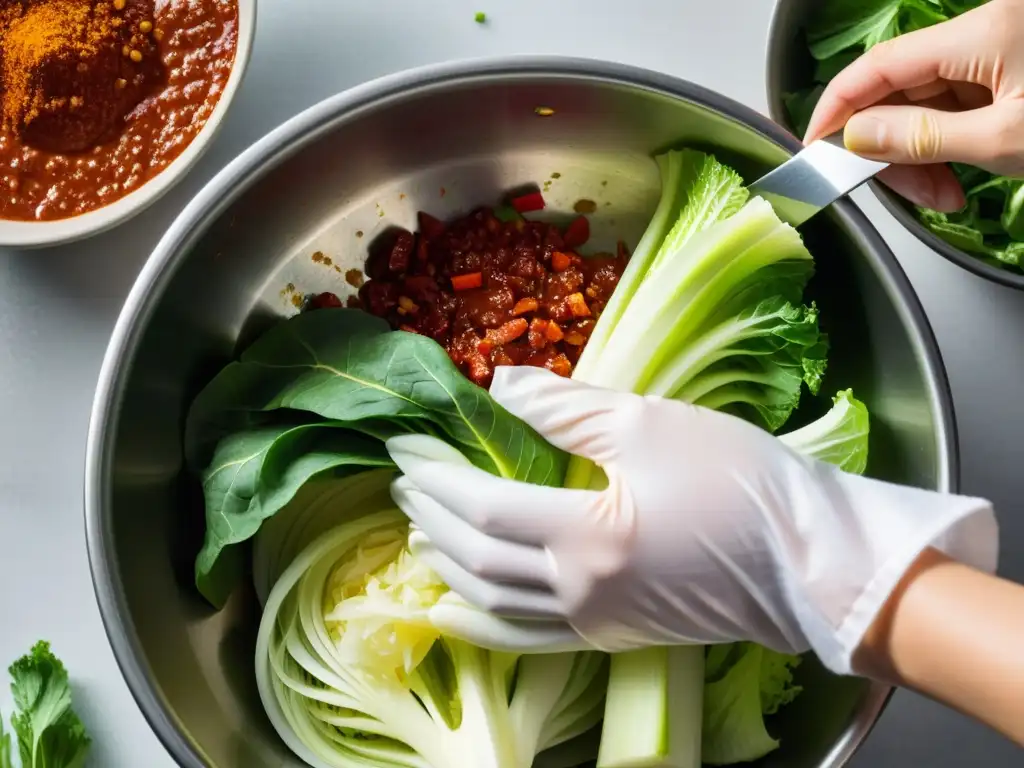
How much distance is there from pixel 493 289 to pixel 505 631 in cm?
57

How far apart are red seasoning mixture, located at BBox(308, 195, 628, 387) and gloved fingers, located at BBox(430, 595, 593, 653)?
0.38m

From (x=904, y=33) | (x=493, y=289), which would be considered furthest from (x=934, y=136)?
(x=493, y=289)

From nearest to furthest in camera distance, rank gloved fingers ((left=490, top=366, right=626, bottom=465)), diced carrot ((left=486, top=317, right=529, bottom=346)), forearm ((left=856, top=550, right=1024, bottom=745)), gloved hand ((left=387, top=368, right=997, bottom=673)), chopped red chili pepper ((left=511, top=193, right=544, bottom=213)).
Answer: forearm ((left=856, top=550, right=1024, bottom=745)) < gloved hand ((left=387, top=368, right=997, bottom=673)) < gloved fingers ((left=490, top=366, right=626, bottom=465)) < diced carrot ((left=486, top=317, right=529, bottom=346)) < chopped red chili pepper ((left=511, top=193, right=544, bottom=213))

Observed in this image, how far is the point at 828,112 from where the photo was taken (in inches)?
51.7

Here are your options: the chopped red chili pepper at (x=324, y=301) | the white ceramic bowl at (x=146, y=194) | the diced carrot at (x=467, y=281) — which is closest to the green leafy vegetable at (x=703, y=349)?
the diced carrot at (x=467, y=281)

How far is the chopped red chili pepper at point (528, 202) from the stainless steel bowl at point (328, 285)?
4 centimetres

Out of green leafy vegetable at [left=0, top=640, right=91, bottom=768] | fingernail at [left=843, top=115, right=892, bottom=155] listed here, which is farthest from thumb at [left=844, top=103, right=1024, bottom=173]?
green leafy vegetable at [left=0, top=640, right=91, bottom=768]

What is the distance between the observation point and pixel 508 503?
116cm

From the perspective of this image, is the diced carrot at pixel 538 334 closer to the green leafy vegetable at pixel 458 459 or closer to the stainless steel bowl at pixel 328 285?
the green leafy vegetable at pixel 458 459

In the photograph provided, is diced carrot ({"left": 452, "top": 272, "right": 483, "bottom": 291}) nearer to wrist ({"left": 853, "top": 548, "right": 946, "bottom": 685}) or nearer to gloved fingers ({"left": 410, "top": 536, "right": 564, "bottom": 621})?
gloved fingers ({"left": 410, "top": 536, "right": 564, "bottom": 621})

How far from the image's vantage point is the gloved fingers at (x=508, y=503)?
45.2 inches

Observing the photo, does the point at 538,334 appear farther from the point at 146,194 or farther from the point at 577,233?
the point at 146,194

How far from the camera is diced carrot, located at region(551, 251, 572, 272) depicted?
5.04 feet

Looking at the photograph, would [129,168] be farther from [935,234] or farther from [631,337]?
[935,234]
